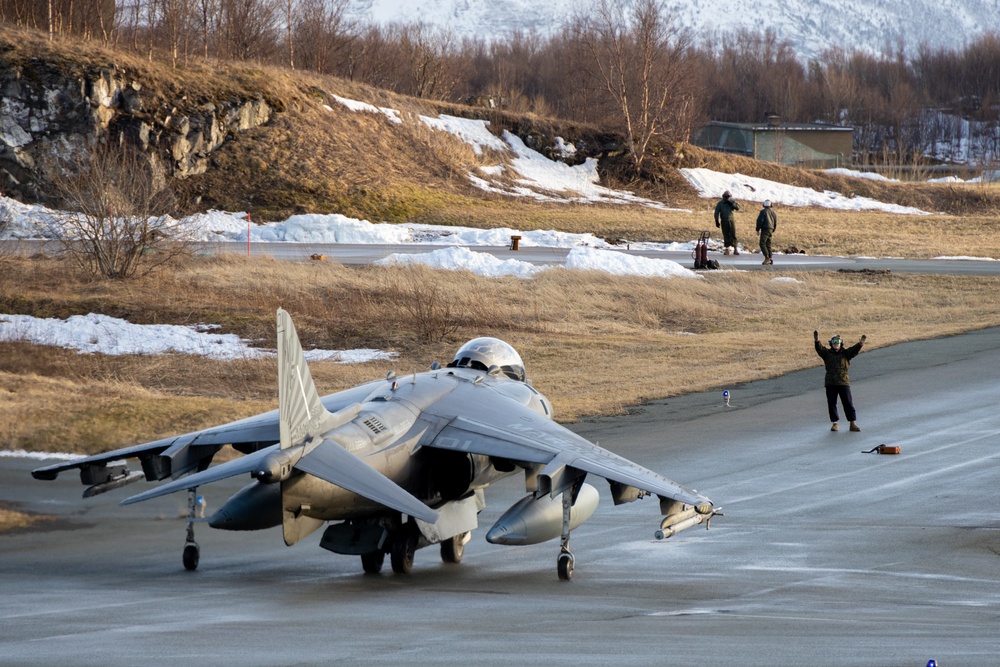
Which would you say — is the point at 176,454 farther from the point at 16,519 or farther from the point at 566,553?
the point at 566,553

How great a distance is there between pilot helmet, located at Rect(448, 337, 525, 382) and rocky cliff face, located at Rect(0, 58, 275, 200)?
44.9 metres

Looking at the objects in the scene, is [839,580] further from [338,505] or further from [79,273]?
[79,273]

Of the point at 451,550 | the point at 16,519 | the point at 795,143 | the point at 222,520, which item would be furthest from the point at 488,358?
the point at 795,143

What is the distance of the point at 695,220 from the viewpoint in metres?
64.8

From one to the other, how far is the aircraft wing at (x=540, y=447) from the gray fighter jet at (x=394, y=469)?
0.05ft

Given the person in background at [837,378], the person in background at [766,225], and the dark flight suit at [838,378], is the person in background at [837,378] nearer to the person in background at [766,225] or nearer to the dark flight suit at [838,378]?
the dark flight suit at [838,378]

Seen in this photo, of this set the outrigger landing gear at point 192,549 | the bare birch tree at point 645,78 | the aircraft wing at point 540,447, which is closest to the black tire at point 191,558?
the outrigger landing gear at point 192,549

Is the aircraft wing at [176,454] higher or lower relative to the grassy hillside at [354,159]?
lower

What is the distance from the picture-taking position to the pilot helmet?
14.6 metres

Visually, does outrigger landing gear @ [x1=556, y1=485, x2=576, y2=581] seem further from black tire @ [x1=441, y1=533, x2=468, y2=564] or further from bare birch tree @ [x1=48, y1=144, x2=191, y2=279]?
bare birch tree @ [x1=48, y1=144, x2=191, y2=279]

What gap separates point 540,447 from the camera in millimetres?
11859

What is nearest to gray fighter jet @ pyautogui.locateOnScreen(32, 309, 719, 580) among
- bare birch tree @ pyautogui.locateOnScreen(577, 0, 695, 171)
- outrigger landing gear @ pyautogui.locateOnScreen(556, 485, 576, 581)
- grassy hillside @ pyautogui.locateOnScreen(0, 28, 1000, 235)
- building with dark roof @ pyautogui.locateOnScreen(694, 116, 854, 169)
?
outrigger landing gear @ pyautogui.locateOnScreen(556, 485, 576, 581)

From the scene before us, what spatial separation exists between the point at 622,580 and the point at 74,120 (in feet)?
173

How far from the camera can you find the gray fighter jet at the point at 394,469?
10.7 meters
